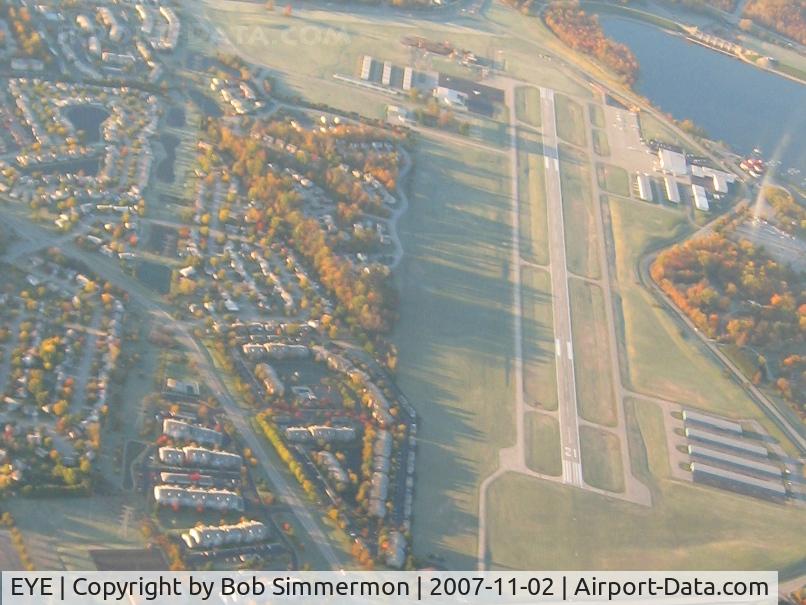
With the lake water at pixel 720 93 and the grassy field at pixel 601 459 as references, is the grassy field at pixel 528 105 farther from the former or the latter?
the grassy field at pixel 601 459

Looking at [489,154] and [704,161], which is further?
[704,161]

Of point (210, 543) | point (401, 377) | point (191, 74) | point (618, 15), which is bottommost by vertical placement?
point (210, 543)

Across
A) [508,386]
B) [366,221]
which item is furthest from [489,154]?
[508,386]

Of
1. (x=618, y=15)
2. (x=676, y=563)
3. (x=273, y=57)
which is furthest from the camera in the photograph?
(x=618, y=15)

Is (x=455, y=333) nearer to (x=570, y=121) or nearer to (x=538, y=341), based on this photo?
(x=538, y=341)

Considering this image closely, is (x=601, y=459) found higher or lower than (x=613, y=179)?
lower

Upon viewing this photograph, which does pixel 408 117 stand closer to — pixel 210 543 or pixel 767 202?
pixel 767 202

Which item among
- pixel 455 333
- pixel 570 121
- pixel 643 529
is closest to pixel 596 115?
pixel 570 121

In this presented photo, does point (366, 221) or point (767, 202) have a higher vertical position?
point (767, 202)
